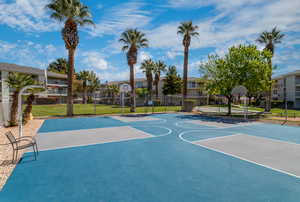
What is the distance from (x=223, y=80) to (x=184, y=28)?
1150 cm

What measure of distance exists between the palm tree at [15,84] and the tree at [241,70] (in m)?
20.0

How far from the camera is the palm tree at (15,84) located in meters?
13.4

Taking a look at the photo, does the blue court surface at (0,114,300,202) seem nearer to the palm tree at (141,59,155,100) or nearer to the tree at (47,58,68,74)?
the palm tree at (141,59,155,100)

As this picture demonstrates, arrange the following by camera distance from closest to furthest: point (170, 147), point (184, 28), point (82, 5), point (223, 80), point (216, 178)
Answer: point (216, 178) < point (170, 147) < point (82, 5) < point (223, 80) < point (184, 28)

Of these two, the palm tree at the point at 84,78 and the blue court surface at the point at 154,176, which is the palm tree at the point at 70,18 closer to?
the blue court surface at the point at 154,176

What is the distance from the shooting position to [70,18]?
19594mm

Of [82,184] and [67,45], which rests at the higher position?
[67,45]

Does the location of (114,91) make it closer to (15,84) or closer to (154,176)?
(15,84)

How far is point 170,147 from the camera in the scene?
8477 mm

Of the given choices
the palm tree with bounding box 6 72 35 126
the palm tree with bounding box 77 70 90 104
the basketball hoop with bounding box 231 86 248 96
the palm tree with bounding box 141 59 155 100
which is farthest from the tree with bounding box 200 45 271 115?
the palm tree with bounding box 77 70 90 104

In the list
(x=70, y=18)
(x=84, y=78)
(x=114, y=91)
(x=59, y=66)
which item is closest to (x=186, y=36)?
(x=70, y=18)

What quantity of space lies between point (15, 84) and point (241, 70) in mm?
22398

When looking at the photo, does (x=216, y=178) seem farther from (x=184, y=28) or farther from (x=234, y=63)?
(x=184, y=28)

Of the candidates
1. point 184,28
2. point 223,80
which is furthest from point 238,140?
point 184,28
